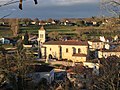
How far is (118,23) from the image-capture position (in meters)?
4.96

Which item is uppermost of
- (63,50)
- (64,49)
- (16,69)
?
(16,69)

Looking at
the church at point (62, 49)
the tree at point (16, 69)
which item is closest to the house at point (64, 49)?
the church at point (62, 49)

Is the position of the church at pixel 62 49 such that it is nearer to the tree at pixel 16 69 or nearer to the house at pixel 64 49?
the house at pixel 64 49

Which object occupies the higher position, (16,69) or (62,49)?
(16,69)

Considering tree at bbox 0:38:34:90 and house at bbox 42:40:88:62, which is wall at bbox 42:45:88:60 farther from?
tree at bbox 0:38:34:90

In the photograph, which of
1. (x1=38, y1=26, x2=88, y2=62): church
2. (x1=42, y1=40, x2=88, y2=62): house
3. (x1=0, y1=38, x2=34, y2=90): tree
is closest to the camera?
(x1=0, y1=38, x2=34, y2=90): tree

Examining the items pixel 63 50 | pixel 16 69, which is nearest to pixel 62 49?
pixel 63 50

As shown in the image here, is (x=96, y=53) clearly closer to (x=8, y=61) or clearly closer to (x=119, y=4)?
(x=8, y=61)

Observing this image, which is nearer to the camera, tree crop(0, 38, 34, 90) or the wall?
tree crop(0, 38, 34, 90)

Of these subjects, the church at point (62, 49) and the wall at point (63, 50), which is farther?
the church at point (62, 49)

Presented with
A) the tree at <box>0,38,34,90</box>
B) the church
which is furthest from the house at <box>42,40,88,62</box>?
the tree at <box>0,38,34,90</box>

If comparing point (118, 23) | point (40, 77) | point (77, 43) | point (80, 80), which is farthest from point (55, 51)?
point (118, 23)

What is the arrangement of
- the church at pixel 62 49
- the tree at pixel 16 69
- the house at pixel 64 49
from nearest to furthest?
the tree at pixel 16 69 → the house at pixel 64 49 → the church at pixel 62 49

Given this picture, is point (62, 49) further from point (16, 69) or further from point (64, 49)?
point (16, 69)
